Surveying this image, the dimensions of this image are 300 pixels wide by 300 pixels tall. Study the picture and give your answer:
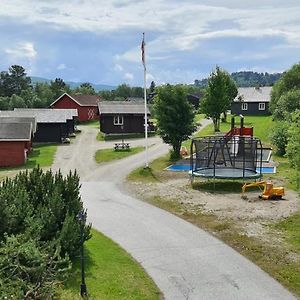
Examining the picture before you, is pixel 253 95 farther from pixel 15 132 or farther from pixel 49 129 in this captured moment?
pixel 15 132

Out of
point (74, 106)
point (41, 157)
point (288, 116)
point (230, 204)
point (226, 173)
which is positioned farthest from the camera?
point (74, 106)

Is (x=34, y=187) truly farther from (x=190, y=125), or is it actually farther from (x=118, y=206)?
(x=190, y=125)

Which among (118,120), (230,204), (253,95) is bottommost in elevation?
(230,204)

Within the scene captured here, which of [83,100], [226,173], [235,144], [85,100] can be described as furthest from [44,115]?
[85,100]

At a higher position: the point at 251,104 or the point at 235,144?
the point at 251,104

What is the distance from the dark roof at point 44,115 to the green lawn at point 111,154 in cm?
960

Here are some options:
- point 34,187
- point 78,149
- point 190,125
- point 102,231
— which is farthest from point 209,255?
point 78,149

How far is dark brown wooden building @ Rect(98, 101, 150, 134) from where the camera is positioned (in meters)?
58.0

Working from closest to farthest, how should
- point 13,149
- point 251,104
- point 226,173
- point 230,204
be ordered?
1. point 230,204
2. point 226,173
3. point 13,149
4. point 251,104

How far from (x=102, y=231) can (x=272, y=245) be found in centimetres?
706

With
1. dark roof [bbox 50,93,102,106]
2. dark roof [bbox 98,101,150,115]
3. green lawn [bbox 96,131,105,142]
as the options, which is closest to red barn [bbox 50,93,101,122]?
dark roof [bbox 50,93,102,106]

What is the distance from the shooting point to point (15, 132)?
1614 inches

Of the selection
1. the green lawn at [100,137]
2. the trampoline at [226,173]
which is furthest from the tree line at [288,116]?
the green lawn at [100,137]

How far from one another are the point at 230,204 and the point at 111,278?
36.2 feet
